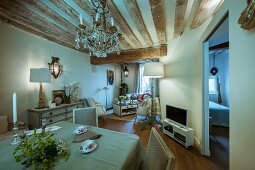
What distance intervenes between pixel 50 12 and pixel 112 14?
40.1 inches

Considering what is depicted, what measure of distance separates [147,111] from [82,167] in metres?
3.28

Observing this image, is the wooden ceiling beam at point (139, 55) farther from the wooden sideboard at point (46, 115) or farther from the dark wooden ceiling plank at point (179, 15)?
the wooden sideboard at point (46, 115)

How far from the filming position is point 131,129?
11.5 ft

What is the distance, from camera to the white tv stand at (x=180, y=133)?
2.41m

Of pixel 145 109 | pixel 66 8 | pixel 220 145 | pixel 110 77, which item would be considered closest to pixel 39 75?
pixel 66 8

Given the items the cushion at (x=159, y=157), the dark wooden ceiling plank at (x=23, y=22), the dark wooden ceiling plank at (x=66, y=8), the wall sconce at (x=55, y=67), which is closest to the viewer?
the cushion at (x=159, y=157)

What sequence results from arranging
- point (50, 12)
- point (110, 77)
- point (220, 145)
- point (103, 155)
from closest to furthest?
point (103, 155)
point (50, 12)
point (220, 145)
point (110, 77)

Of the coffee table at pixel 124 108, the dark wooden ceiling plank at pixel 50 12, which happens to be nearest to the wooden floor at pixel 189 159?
the coffee table at pixel 124 108

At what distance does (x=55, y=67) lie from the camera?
3248 mm

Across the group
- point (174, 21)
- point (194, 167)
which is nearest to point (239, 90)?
point (194, 167)

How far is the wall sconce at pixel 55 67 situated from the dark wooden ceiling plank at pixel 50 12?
110cm

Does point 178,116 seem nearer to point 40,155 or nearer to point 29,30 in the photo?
point 40,155

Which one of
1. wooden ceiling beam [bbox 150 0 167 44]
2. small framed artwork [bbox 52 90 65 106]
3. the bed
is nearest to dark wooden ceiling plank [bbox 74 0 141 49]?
wooden ceiling beam [bbox 150 0 167 44]

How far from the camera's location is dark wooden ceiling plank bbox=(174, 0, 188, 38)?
178 centimetres
